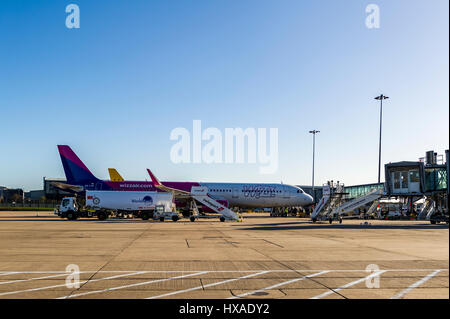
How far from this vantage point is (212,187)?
63625 millimetres

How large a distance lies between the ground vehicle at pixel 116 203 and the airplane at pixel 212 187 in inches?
357

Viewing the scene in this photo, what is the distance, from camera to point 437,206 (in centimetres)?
4450

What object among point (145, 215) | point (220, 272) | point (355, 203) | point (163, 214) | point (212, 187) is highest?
point (212, 187)

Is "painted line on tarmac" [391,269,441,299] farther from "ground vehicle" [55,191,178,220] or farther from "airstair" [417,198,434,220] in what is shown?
"ground vehicle" [55,191,178,220]

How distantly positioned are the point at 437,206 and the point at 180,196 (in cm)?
2930

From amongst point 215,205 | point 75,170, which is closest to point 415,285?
point 215,205

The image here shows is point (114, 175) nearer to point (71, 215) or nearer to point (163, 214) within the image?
point (71, 215)

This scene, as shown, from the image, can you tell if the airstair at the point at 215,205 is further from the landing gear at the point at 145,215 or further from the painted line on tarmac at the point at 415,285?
the painted line on tarmac at the point at 415,285

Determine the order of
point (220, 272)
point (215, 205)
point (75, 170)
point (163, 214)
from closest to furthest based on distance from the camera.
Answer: point (220, 272) → point (215, 205) → point (163, 214) → point (75, 170)

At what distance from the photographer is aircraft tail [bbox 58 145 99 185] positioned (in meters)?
63.2

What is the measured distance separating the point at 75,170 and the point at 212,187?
20150 mm

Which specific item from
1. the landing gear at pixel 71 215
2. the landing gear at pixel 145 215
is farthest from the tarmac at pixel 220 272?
the landing gear at pixel 145 215

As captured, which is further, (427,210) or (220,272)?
(427,210)
